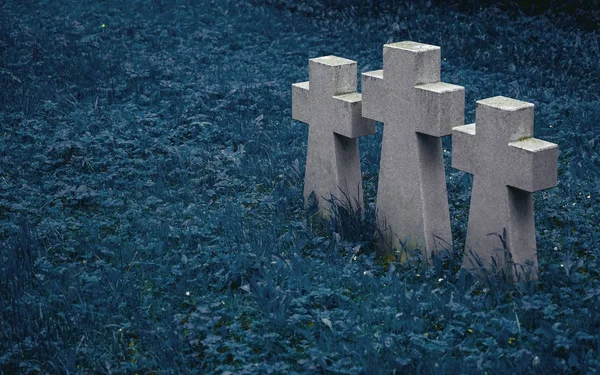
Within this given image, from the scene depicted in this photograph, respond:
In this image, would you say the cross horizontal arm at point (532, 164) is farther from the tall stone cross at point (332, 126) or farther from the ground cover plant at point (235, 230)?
the tall stone cross at point (332, 126)

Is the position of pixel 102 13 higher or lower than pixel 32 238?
higher

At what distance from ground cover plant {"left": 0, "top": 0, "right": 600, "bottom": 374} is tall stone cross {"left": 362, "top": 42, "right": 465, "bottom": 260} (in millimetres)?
216

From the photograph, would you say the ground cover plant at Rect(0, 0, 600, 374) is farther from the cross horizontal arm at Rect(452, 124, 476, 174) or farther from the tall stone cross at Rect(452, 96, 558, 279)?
the cross horizontal arm at Rect(452, 124, 476, 174)

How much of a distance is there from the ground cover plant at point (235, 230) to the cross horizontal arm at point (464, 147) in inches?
22.1

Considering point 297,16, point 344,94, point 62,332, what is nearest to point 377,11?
point 297,16

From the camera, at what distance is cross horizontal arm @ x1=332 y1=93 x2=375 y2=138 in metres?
4.66

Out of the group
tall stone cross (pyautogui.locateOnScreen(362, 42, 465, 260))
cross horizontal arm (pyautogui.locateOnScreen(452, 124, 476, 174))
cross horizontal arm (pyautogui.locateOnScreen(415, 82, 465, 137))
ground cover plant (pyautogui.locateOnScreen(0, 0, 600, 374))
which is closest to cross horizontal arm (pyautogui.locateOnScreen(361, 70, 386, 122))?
tall stone cross (pyautogui.locateOnScreen(362, 42, 465, 260))

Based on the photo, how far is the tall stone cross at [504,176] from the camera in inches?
150

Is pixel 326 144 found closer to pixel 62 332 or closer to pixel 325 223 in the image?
pixel 325 223

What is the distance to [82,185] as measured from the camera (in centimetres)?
544

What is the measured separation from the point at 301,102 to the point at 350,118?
54 cm

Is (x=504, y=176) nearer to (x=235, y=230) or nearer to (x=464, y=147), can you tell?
(x=464, y=147)

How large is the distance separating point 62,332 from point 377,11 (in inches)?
328

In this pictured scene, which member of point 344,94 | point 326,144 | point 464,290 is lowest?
point 464,290
